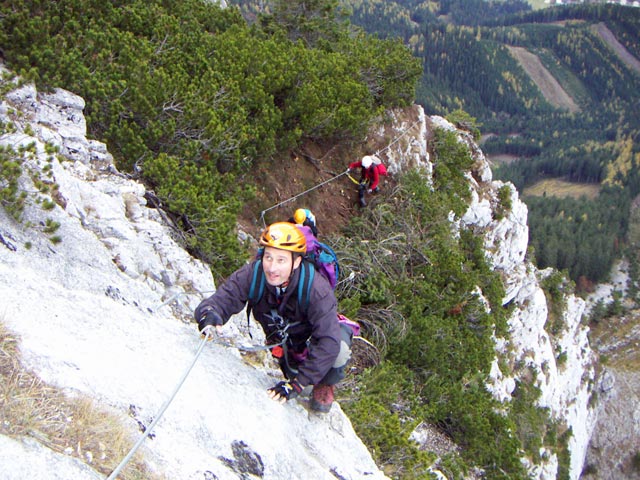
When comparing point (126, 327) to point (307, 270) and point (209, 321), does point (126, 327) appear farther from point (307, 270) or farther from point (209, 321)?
point (307, 270)

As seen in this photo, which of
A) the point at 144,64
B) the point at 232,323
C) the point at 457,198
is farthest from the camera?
the point at 457,198

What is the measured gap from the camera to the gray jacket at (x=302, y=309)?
4281mm

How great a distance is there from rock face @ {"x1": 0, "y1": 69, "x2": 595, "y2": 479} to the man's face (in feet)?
3.66

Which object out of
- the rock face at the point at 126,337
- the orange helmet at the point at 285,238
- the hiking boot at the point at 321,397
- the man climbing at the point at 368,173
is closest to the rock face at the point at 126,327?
the rock face at the point at 126,337

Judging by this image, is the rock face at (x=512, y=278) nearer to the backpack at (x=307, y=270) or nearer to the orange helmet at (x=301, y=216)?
the orange helmet at (x=301, y=216)

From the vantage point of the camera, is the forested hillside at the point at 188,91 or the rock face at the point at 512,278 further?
the rock face at the point at 512,278

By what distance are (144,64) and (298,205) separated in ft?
16.6

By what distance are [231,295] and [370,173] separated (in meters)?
A: 9.57

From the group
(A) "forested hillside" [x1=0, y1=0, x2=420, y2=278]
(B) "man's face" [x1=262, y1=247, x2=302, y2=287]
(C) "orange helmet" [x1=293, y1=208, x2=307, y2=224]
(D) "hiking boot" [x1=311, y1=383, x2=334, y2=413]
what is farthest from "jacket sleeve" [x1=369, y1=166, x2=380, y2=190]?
(B) "man's face" [x1=262, y1=247, x2=302, y2=287]

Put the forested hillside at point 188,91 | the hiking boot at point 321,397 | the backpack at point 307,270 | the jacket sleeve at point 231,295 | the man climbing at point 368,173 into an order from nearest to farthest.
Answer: the backpack at point 307,270
the jacket sleeve at point 231,295
the hiking boot at point 321,397
the forested hillside at point 188,91
the man climbing at point 368,173

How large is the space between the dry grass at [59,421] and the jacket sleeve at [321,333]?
1578 mm

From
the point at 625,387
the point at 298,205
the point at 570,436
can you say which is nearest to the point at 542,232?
the point at 625,387

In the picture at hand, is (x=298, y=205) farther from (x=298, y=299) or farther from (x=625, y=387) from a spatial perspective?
(x=625, y=387)

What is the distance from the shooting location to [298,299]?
13.9ft
